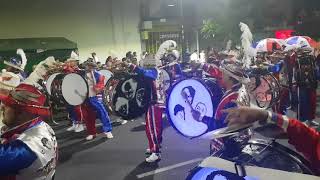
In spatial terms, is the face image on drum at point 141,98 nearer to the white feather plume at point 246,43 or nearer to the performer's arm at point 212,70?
the performer's arm at point 212,70

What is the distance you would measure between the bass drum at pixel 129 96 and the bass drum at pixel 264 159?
2.43 meters

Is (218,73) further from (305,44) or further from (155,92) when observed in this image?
(305,44)

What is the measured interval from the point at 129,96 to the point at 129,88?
9cm

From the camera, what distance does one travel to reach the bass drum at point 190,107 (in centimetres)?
293

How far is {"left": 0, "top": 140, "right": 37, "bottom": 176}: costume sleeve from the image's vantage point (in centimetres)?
227

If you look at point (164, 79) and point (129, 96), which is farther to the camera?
point (164, 79)

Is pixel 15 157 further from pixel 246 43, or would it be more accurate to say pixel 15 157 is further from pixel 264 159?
pixel 246 43

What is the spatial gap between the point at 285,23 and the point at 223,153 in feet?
64.5

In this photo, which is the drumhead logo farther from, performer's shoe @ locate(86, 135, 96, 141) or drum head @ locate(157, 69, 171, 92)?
performer's shoe @ locate(86, 135, 96, 141)

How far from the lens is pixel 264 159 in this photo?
1738 millimetres

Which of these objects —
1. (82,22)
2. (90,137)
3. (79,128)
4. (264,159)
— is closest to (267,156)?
(264,159)

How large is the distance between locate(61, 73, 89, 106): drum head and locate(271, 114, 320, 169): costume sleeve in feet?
16.7

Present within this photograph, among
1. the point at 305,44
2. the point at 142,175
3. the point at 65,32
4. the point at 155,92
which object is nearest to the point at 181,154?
the point at 142,175

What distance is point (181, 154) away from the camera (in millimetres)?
6203
